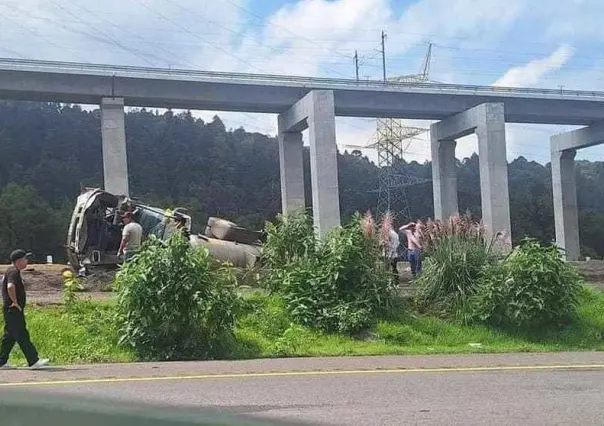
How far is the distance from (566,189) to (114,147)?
3261 cm

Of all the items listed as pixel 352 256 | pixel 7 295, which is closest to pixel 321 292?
pixel 352 256

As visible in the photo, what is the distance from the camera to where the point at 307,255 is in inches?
655

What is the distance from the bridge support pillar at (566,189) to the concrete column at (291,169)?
20.9 meters

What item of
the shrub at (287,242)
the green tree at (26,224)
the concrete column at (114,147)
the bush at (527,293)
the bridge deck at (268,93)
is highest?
the bridge deck at (268,93)

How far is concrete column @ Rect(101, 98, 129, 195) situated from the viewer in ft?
123

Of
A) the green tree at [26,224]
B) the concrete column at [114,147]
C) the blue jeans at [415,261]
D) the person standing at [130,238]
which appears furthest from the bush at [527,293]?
the green tree at [26,224]

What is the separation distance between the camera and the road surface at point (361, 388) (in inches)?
319

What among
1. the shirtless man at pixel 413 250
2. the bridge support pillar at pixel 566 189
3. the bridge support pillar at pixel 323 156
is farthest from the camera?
the bridge support pillar at pixel 566 189

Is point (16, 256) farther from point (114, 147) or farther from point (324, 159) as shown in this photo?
point (324, 159)

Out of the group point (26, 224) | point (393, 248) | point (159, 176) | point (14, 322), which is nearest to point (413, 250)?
point (393, 248)

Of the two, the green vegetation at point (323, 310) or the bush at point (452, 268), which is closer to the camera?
the green vegetation at point (323, 310)

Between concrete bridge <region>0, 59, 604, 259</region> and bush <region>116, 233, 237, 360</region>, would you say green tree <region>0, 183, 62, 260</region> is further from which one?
bush <region>116, 233, 237, 360</region>

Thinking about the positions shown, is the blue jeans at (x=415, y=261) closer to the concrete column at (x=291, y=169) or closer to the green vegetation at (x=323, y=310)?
the green vegetation at (x=323, y=310)

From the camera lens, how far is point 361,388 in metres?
9.75
